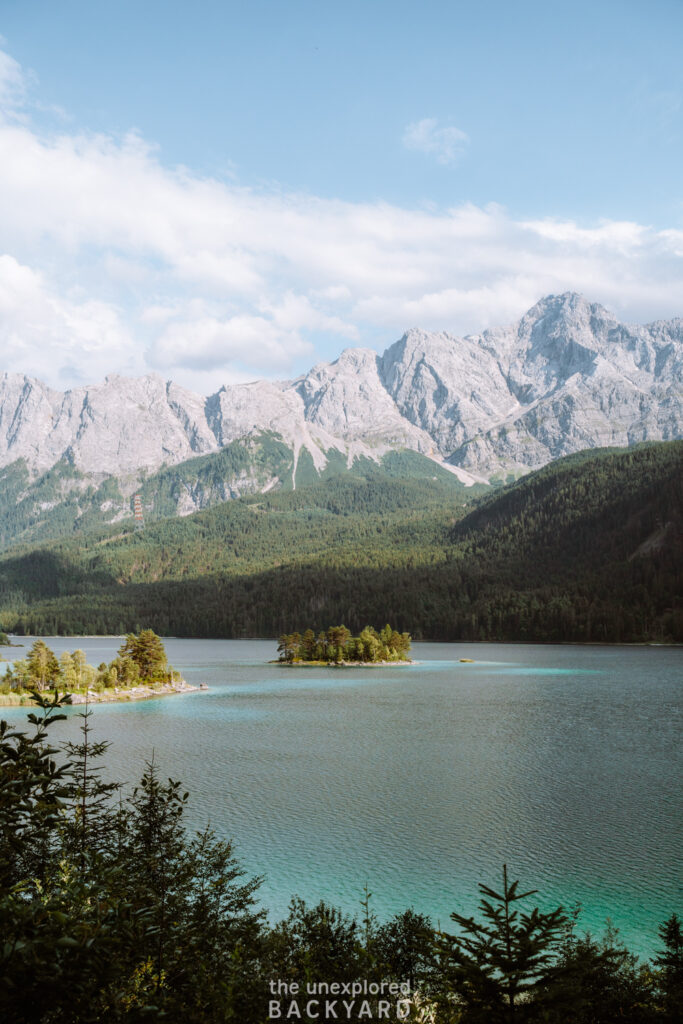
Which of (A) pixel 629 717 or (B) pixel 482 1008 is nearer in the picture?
(B) pixel 482 1008

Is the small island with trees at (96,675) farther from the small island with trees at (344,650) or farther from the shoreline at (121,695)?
the small island with trees at (344,650)

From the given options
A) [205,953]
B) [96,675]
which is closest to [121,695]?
[96,675]

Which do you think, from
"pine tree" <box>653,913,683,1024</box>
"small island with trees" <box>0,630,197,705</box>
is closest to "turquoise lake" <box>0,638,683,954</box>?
"small island with trees" <box>0,630,197,705</box>

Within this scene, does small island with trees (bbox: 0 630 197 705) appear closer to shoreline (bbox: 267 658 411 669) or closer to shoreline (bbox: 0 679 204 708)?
shoreline (bbox: 0 679 204 708)

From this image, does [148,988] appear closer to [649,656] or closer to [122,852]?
[122,852]

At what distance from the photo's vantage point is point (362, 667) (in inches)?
6186

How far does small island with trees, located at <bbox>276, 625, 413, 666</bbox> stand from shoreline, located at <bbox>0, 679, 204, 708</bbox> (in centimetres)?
5049

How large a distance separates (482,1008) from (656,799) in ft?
127

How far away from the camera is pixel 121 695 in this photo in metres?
102

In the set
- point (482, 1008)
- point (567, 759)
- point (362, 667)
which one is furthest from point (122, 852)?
point (362, 667)

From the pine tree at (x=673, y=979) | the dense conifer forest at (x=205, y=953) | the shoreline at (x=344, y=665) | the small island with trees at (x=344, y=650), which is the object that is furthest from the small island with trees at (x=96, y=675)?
the pine tree at (x=673, y=979)

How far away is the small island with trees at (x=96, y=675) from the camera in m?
91.8

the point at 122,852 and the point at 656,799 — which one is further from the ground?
the point at 122,852

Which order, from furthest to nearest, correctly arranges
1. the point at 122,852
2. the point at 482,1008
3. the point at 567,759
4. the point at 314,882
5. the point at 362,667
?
the point at 362,667 → the point at 567,759 → the point at 314,882 → the point at 122,852 → the point at 482,1008
